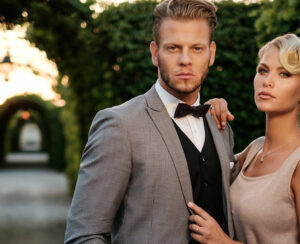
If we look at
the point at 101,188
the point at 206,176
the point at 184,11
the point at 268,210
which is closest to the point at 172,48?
the point at 184,11

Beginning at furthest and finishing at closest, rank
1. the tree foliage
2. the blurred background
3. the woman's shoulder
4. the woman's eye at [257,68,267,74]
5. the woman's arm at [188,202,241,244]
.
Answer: the blurred background → the tree foliage → the woman's shoulder → the woman's eye at [257,68,267,74] → the woman's arm at [188,202,241,244]

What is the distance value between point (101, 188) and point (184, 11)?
97 cm

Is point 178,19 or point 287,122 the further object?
point 287,122

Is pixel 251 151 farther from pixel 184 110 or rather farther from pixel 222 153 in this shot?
pixel 184 110

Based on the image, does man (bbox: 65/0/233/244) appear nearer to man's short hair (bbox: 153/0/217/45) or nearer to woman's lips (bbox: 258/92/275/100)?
man's short hair (bbox: 153/0/217/45)

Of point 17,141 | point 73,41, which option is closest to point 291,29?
point 73,41

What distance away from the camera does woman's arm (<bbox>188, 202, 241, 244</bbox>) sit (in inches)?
81.4

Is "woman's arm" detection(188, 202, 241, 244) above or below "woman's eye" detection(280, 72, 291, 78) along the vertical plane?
below

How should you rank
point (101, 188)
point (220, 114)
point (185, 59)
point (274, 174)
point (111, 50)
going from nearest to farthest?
point (101, 188)
point (185, 59)
point (274, 174)
point (220, 114)
point (111, 50)

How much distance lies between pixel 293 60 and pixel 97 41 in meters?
4.61

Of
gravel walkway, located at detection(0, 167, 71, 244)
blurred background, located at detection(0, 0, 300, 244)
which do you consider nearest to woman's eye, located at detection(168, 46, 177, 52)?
blurred background, located at detection(0, 0, 300, 244)

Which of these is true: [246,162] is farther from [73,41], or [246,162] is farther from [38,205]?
[38,205]

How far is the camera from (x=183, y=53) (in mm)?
2143

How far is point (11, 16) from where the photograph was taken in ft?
17.7
